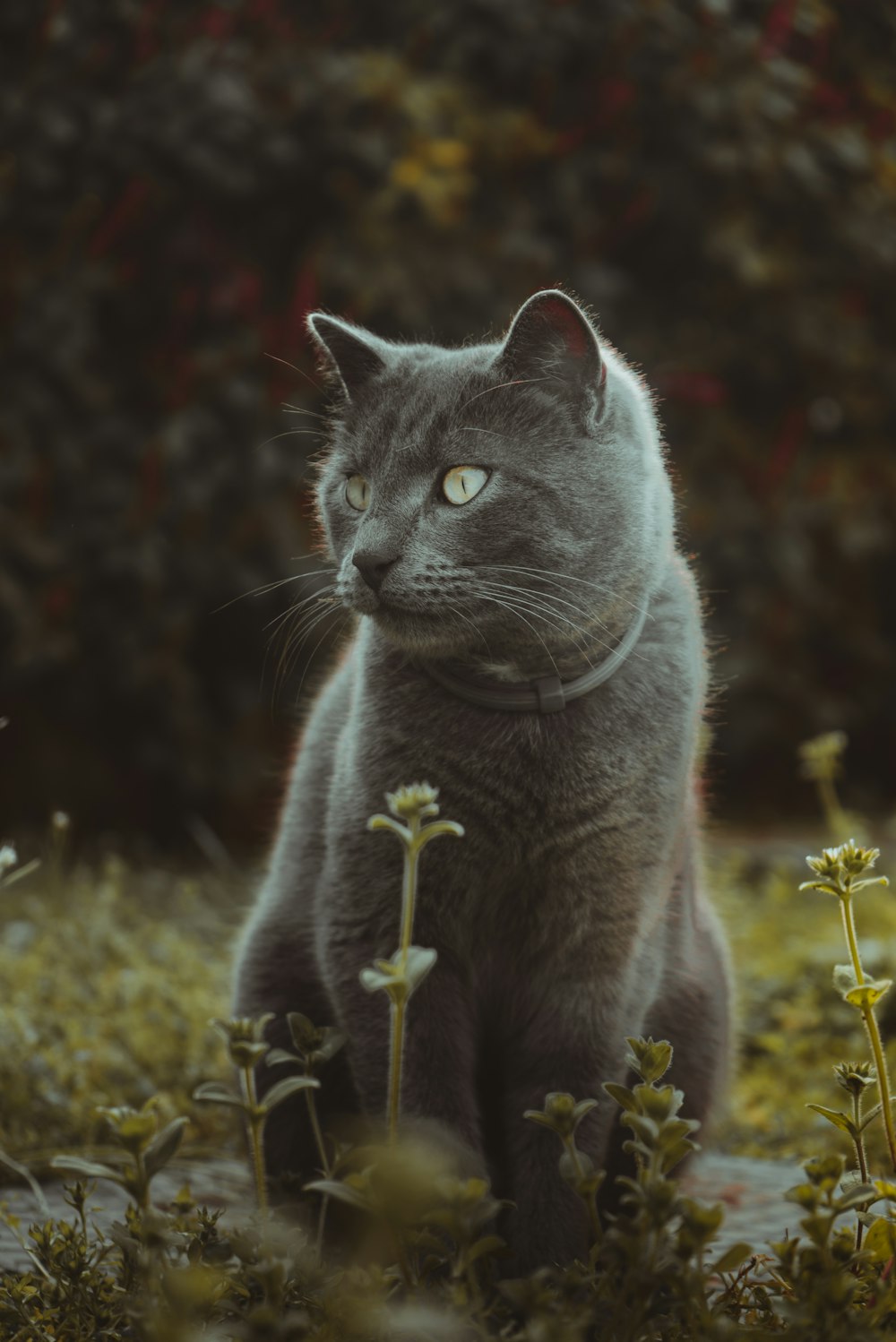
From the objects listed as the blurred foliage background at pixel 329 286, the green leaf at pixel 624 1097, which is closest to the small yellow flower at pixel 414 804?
the green leaf at pixel 624 1097

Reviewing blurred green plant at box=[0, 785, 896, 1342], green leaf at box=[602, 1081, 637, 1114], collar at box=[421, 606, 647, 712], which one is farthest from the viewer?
Answer: collar at box=[421, 606, 647, 712]

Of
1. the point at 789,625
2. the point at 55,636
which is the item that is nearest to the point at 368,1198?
the point at 55,636

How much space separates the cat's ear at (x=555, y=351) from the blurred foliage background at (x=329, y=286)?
2.14 m

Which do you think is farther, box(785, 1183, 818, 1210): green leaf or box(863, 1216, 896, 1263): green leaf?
box(863, 1216, 896, 1263): green leaf

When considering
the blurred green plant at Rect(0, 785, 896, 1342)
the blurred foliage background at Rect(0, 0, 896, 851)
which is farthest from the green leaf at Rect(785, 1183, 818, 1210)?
the blurred foliage background at Rect(0, 0, 896, 851)

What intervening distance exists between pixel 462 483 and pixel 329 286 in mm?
2817

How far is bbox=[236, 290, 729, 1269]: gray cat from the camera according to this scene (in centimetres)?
182

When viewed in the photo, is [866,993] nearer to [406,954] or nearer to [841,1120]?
[841,1120]

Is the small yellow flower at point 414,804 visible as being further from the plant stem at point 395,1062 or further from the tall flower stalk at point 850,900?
the tall flower stalk at point 850,900

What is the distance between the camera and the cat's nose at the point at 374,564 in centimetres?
178

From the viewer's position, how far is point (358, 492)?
6.46ft

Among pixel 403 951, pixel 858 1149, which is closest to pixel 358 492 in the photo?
pixel 403 951

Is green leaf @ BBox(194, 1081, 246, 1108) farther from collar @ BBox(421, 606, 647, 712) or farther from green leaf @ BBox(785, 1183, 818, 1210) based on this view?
collar @ BBox(421, 606, 647, 712)

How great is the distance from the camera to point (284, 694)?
4.88 meters
